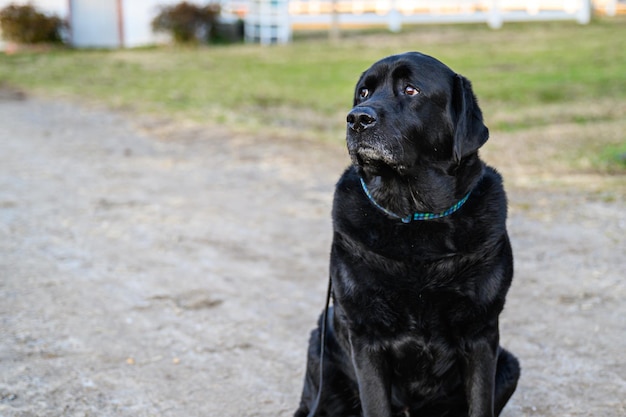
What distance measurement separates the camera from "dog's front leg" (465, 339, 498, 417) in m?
2.95

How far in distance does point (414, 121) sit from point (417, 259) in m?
0.54

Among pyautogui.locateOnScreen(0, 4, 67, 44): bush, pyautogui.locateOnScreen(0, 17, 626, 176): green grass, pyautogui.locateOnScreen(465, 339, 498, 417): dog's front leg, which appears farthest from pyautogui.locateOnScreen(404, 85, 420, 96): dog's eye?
pyautogui.locateOnScreen(0, 4, 67, 44): bush

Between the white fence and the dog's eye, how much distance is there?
78.3 feet

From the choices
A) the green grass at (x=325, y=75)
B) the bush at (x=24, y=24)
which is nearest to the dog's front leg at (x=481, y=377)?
the green grass at (x=325, y=75)

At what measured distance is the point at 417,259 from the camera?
119 inches

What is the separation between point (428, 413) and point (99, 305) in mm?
2675

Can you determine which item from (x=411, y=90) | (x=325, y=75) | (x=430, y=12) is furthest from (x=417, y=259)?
(x=430, y=12)

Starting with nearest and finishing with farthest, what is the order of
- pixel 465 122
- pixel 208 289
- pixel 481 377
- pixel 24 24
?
pixel 481 377 → pixel 465 122 → pixel 208 289 → pixel 24 24

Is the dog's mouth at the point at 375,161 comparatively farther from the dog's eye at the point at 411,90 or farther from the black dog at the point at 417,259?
the dog's eye at the point at 411,90

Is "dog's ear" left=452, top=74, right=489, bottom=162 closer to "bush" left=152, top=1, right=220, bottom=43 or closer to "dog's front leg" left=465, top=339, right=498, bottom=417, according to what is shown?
"dog's front leg" left=465, top=339, right=498, bottom=417

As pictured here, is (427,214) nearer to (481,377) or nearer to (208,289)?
(481,377)

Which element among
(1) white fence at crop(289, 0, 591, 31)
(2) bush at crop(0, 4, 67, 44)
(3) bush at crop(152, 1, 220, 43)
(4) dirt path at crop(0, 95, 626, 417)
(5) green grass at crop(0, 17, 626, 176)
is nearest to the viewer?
(4) dirt path at crop(0, 95, 626, 417)

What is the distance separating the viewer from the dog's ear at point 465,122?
3059 mm

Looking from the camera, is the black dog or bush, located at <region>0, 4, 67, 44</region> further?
bush, located at <region>0, 4, 67, 44</region>
